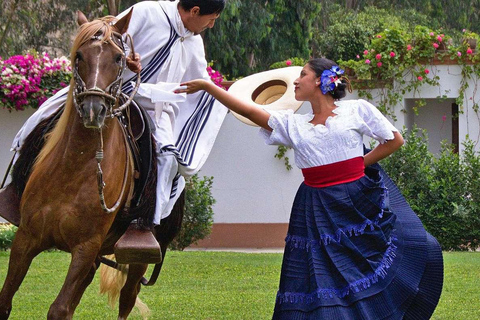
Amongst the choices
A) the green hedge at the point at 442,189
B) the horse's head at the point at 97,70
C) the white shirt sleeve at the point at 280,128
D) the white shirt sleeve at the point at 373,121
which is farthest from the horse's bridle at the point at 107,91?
the green hedge at the point at 442,189

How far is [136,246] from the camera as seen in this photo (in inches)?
235

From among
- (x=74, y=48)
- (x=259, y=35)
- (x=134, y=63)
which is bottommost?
(x=259, y=35)

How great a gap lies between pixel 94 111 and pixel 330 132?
149cm

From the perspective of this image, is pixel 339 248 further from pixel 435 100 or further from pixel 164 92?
pixel 435 100

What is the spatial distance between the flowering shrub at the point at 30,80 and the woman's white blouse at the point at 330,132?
893 cm

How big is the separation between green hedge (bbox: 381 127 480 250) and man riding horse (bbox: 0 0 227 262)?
6.69 m

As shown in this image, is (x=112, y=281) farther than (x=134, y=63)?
Yes

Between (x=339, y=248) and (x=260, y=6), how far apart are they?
16940mm

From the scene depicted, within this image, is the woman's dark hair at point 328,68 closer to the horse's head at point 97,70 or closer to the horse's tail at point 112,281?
the horse's head at point 97,70

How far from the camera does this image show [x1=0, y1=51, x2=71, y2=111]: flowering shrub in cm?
1405

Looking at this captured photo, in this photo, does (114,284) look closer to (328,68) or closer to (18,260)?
(18,260)

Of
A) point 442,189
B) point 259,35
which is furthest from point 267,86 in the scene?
point 259,35

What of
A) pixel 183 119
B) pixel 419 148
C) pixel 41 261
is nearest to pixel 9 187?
pixel 183 119

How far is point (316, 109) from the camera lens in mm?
5793
